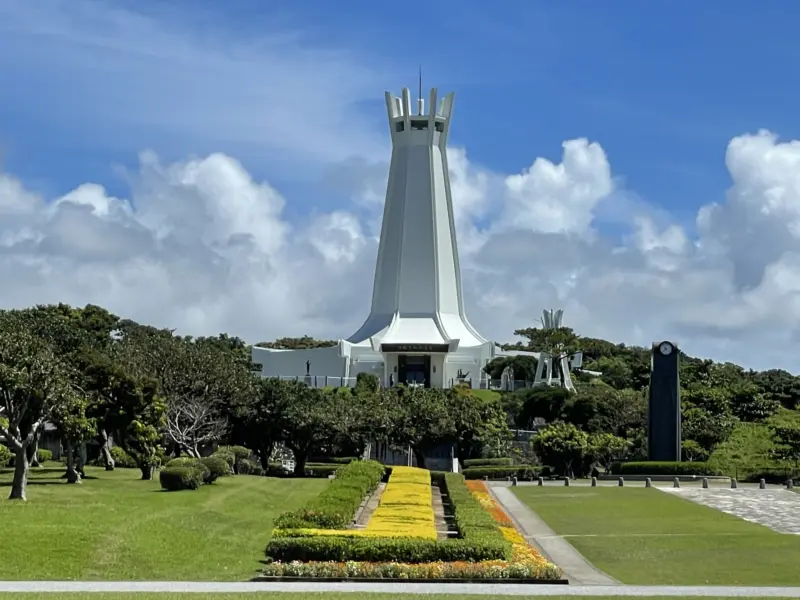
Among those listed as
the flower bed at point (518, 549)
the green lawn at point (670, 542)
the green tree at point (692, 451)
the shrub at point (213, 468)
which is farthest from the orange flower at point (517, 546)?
the green tree at point (692, 451)

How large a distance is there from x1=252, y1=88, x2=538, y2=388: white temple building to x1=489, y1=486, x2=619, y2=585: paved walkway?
52102mm

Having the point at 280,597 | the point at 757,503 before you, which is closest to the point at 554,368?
the point at 757,503

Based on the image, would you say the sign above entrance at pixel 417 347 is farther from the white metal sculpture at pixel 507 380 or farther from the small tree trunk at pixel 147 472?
the small tree trunk at pixel 147 472

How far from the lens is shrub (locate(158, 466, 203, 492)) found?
27641mm

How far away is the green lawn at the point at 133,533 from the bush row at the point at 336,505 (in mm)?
745

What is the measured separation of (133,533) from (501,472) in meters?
25.4

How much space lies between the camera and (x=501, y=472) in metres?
42.5

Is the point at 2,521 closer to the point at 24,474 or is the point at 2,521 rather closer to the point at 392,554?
the point at 24,474

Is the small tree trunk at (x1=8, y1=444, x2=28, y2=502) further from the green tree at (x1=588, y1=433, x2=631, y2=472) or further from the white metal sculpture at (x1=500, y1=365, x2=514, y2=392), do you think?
the white metal sculpture at (x1=500, y1=365, x2=514, y2=392)

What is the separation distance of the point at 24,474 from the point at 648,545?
13.0 meters

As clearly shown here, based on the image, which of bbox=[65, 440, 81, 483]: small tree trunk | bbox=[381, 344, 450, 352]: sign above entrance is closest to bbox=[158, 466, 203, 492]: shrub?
bbox=[65, 440, 81, 483]: small tree trunk

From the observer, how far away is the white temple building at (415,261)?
8256 cm

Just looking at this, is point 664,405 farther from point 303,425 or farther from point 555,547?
point 555,547

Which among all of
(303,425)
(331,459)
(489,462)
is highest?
(303,425)
